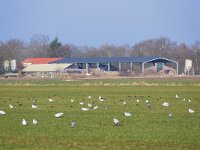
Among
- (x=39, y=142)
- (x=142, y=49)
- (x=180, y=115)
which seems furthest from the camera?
(x=142, y=49)

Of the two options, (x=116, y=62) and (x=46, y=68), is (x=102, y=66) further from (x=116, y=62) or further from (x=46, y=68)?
(x=46, y=68)

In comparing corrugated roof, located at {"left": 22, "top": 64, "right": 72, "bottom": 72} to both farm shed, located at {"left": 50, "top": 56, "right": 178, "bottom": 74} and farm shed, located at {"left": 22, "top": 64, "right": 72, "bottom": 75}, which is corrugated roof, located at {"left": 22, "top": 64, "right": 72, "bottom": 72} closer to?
farm shed, located at {"left": 22, "top": 64, "right": 72, "bottom": 75}

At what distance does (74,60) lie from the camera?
150 meters

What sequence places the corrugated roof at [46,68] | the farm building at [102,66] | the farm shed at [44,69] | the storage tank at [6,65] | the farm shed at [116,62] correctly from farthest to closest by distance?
the storage tank at [6,65]
the farm shed at [44,69]
the corrugated roof at [46,68]
the farm shed at [116,62]
the farm building at [102,66]

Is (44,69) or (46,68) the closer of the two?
(44,69)

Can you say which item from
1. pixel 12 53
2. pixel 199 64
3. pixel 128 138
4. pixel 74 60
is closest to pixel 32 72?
pixel 74 60

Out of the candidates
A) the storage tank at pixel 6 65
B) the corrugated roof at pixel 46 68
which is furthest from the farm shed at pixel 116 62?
the storage tank at pixel 6 65

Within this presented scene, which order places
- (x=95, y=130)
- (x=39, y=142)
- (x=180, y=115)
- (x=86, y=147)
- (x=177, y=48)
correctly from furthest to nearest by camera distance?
(x=177, y=48) → (x=180, y=115) → (x=95, y=130) → (x=39, y=142) → (x=86, y=147)

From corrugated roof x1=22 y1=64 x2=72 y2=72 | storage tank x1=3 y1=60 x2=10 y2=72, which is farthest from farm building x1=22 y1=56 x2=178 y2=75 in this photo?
storage tank x1=3 y1=60 x2=10 y2=72

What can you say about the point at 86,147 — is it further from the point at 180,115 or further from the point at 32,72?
the point at 32,72

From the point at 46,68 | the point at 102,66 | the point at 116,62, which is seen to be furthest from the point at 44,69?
the point at 116,62

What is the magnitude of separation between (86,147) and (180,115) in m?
11.3

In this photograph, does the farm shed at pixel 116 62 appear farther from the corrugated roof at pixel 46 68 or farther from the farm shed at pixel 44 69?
the farm shed at pixel 44 69

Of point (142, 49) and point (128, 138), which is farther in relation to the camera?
point (142, 49)
